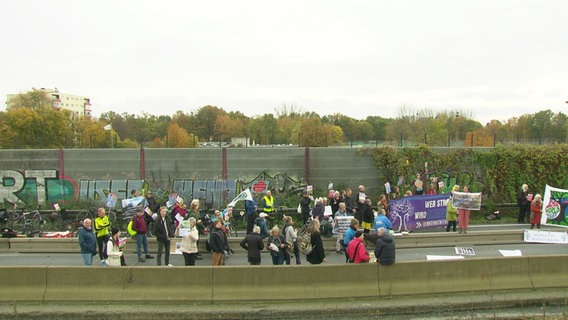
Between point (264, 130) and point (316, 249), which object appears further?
point (264, 130)

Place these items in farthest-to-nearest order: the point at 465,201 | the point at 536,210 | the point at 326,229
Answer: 1. the point at 536,210
2. the point at 465,201
3. the point at 326,229

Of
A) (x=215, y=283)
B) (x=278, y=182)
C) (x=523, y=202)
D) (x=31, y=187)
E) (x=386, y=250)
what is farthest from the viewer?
(x=278, y=182)

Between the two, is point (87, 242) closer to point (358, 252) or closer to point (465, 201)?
point (358, 252)

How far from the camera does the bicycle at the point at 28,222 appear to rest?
17.8 metres

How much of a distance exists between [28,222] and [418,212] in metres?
14.7

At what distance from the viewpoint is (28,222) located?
1805cm

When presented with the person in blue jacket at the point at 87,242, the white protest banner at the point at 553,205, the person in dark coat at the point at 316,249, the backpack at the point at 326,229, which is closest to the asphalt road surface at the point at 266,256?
the backpack at the point at 326,229

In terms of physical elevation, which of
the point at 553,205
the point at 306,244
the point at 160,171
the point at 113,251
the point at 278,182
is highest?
the point at 160,171

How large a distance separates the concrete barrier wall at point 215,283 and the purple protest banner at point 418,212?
709 centimetres

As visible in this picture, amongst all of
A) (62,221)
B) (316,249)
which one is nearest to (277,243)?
(316,249)

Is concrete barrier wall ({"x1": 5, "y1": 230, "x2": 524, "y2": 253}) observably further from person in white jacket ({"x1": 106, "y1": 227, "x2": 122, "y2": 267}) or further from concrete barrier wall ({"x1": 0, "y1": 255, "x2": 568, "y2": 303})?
concrete barrier wall ({"x1": 0, "y1": 255, "x2": 568, "y2": 303})

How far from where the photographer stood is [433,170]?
2275 centimetres

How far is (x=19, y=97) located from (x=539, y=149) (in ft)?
328

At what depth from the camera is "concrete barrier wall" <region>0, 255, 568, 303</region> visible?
9.55m
